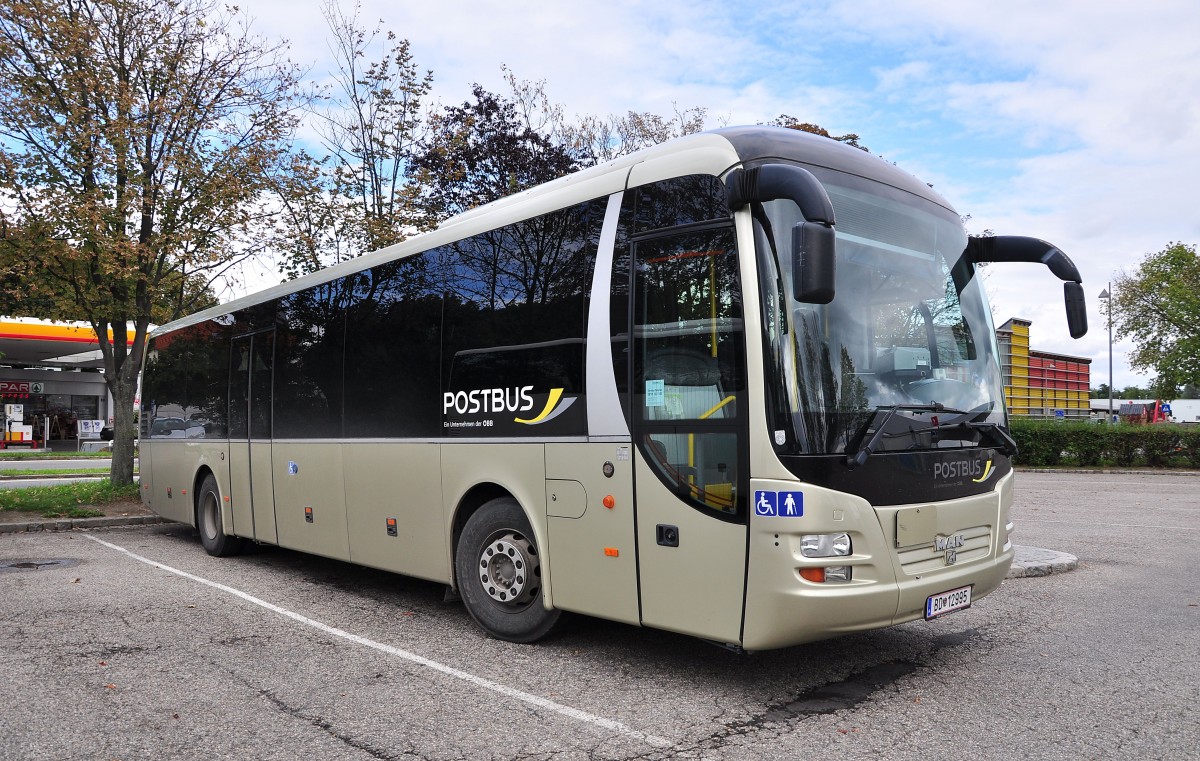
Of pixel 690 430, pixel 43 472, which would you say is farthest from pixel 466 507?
pixel 43 472

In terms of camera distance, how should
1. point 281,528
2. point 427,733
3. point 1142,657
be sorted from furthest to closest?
1. point 281,528
2. point 1142,657
3. point 427,733

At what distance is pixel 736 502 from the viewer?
191 inches

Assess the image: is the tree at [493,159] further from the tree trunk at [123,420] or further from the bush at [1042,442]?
the bush at [1042,442]

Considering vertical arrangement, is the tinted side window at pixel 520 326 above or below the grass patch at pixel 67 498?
above

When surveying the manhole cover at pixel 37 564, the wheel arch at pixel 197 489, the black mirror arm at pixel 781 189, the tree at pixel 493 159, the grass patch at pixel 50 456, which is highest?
the tree at pixel 493 159

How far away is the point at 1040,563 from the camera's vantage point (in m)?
9.01

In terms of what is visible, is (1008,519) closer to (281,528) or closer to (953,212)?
(953,212)

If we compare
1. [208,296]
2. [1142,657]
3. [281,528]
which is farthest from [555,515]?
[208,296]

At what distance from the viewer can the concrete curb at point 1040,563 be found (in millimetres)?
8805

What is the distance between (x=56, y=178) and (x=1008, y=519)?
15.0m

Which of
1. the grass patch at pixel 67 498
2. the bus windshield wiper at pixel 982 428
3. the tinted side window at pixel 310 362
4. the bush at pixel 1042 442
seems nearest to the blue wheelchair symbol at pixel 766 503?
the bus windshield wiper at pixel 982 428

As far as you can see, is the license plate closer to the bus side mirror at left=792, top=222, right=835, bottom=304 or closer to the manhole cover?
the bus side mirror at left=792, top=222, right=835, bottom=304

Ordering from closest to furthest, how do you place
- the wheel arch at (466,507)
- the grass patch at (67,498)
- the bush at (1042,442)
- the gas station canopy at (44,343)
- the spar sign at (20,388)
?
the wheel arch at (466,507) → the grass patch at (67,498) → the bush at (1042,442) → the gas station canopy at (44,343) → the spar sign at (20,388)

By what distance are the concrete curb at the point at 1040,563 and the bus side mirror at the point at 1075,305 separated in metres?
3.27
